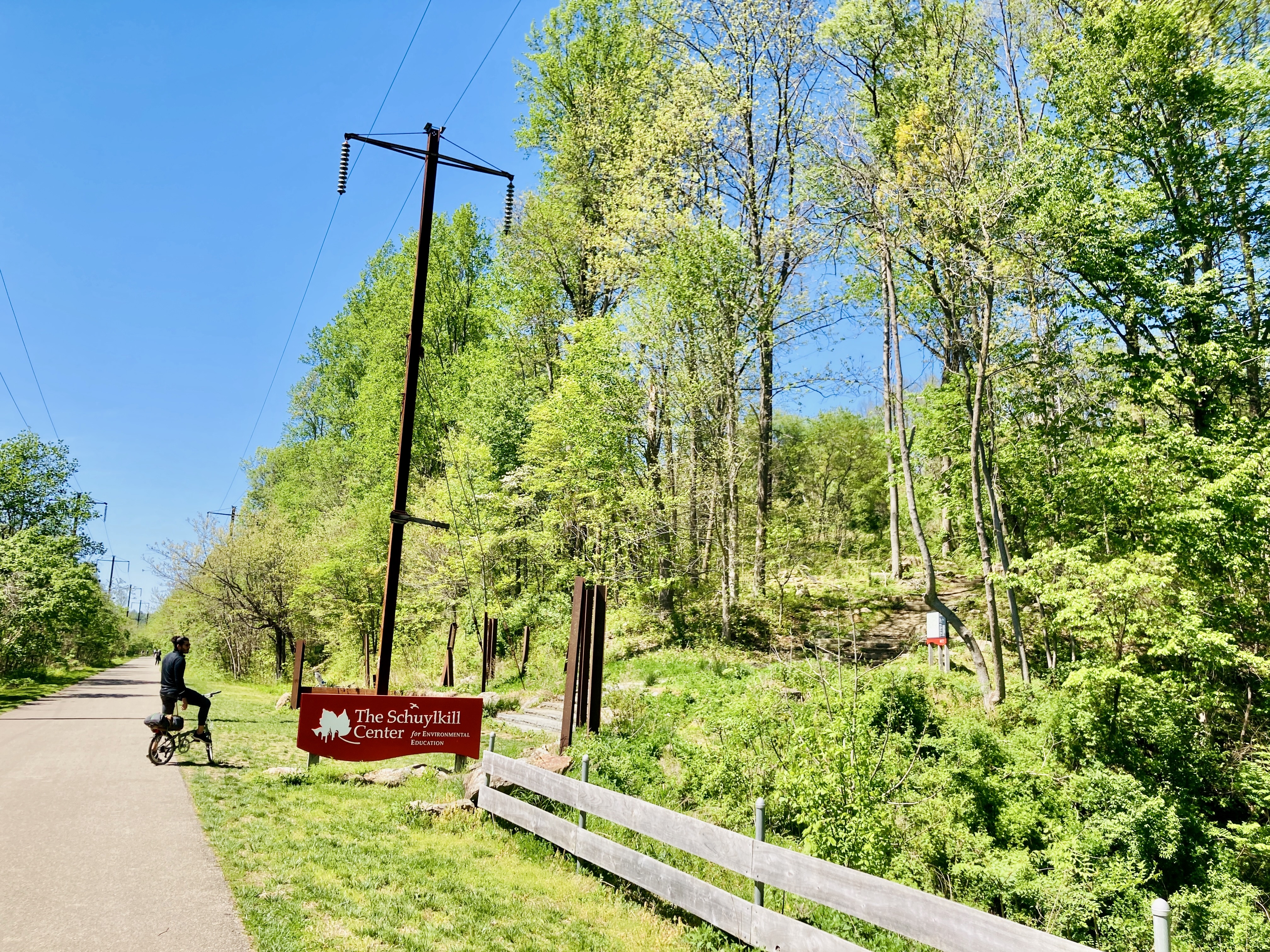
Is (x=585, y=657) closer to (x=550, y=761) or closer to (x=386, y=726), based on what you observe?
(x=550, y=761)

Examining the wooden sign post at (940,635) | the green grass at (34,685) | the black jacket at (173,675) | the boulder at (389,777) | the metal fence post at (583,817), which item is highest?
the wooden sign post at (940,635)

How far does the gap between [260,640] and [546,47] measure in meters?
31.2

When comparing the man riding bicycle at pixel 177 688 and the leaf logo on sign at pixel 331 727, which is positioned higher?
the man riding bicycle at pixel 177 688

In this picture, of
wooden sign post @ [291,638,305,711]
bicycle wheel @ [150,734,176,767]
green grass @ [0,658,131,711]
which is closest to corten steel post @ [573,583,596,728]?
bicycle wheel @ [150,734,176,767]

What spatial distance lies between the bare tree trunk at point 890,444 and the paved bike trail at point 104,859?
14573mm

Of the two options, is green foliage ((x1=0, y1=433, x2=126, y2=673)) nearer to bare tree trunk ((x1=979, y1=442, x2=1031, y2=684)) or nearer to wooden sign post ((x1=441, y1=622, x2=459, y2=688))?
wooden sign post ((x1=441, y1=622, x2=459, y2=688))

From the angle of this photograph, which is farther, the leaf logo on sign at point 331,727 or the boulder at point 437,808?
the leaf logo on sign at point 331,727

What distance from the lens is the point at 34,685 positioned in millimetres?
27625

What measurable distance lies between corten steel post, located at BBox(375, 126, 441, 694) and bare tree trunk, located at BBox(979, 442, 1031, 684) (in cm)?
1199

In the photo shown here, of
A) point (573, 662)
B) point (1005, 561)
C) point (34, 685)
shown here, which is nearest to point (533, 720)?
point (573, 662)

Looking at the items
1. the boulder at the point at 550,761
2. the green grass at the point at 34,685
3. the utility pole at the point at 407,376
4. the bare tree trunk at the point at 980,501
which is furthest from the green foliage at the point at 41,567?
the bare tree trunk at the point at 980,501

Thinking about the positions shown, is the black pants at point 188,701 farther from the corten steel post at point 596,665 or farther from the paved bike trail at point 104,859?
the corten steel post at point 596,665

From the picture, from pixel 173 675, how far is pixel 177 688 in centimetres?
26

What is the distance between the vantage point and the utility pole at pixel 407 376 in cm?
1218
